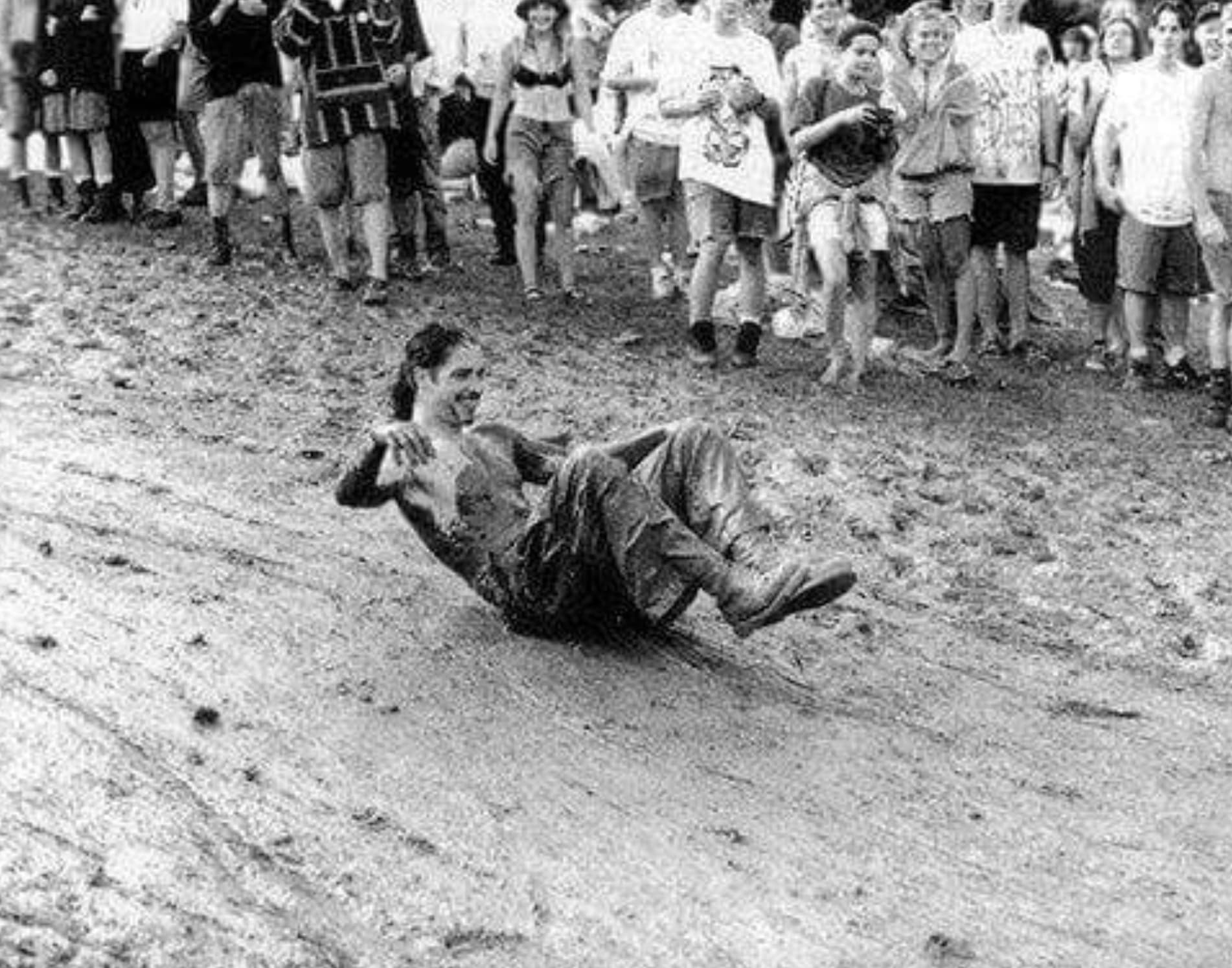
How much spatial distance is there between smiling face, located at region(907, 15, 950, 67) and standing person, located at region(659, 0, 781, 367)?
0.84m

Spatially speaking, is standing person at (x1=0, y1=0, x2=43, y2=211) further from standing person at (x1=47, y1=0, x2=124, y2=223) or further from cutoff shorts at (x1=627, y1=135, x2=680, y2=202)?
standing person at (x1=47, y1=0, x2=124, y2=223)

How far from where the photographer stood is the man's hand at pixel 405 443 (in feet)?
21.9

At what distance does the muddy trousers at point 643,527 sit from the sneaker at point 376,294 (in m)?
5.12

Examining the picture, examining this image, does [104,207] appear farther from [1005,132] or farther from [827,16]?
[1005,132]

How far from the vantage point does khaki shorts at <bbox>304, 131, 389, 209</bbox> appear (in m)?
11.5

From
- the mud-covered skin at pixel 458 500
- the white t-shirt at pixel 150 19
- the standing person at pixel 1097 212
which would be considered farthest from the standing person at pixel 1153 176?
the white t-shirt at pixel 150 19

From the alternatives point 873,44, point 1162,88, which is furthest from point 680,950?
point 1162,88

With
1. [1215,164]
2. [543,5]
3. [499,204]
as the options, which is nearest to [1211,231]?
[1215,164]

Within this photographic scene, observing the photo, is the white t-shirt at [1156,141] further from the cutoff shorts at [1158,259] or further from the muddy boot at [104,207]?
the muddy boot at [104,207]

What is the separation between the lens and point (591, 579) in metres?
6.73

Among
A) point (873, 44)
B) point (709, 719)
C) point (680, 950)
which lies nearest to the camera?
point (680, 950)

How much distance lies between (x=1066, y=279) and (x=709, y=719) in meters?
9.20

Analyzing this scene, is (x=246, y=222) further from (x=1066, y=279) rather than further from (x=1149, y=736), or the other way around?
(x=1149, y=736)

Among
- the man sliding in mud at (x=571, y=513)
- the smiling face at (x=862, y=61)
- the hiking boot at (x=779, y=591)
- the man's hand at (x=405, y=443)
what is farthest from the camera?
the smiling face at (x=862, y=61)
